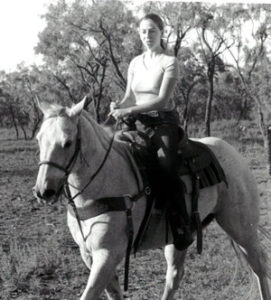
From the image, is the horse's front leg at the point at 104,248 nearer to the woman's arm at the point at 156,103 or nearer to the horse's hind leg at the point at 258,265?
the woman's arm at the point at 156,103

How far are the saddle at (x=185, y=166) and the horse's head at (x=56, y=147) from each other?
67cm

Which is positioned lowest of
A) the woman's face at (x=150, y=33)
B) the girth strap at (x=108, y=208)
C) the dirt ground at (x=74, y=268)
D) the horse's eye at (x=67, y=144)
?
the dirt ground at (x=74, y=268)

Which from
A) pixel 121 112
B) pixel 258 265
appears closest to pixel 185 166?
pixel 121 112

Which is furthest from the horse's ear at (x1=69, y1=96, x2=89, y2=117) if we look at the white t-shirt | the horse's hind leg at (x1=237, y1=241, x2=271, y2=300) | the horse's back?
the horse's hind leg at (x1=237, y1=241, x2=271, y2=300)

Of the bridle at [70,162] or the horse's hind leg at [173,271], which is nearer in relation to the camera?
the bridle at [70,162]

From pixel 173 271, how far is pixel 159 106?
177cm

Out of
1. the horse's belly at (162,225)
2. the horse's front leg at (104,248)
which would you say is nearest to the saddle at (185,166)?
the horse's belly at (162,225)

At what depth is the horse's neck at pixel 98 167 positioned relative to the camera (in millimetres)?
3021

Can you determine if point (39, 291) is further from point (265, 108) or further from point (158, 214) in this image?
point (265, 108)

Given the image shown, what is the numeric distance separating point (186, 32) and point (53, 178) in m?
19.0

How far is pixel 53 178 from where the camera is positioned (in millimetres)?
2693

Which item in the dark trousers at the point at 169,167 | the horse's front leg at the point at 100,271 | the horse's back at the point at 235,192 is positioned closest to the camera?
the horse's front leg at the point at 100,271

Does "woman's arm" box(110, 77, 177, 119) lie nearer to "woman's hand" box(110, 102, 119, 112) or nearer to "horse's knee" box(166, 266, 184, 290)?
"woman's hand" box(110, 102, 119, 112)

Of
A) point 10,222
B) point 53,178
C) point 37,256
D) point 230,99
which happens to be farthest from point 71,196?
point 230,99
